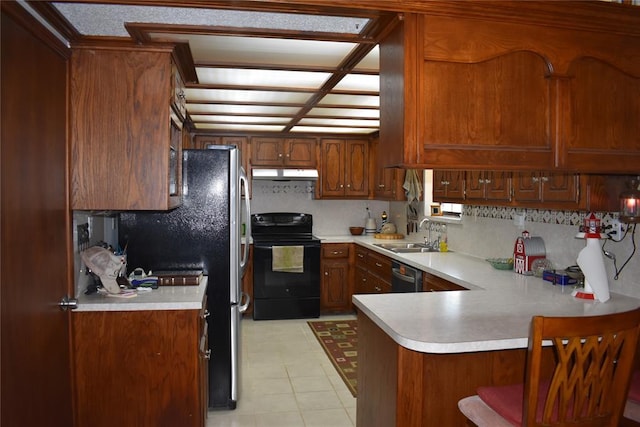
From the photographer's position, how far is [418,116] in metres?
1.85

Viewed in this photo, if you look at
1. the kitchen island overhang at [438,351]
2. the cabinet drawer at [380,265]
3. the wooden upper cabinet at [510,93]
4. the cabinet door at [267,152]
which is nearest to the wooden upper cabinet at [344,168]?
the cabinet door at [267,152]

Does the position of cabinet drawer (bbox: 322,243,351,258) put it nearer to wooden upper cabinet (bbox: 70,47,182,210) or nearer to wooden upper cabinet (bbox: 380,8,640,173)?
wooden upper cabinet (bbox: 70,47,182,210)

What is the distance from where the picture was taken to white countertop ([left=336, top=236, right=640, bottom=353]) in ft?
6.17

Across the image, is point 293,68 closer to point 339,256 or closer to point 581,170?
point 581,170

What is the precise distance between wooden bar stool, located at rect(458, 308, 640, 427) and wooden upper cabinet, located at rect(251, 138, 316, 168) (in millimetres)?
4657

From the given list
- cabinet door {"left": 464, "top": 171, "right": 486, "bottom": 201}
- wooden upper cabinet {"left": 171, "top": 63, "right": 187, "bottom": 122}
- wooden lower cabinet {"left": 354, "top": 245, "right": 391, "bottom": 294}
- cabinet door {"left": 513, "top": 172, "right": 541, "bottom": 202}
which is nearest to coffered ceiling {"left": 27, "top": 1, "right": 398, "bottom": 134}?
wooden upper cabinet {"left": 171, "top": 63, "right": 187, "bottom": 122}

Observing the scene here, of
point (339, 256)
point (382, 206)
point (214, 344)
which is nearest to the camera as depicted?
point (214, 344)

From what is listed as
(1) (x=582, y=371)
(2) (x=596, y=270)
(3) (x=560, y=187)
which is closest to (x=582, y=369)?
(1) (x=582, y=371)

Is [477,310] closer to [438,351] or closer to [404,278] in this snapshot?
[438,351]

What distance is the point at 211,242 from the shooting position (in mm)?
3307

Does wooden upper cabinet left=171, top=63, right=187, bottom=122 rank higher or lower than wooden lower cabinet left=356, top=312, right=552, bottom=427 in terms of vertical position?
higher

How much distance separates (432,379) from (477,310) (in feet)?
1.50

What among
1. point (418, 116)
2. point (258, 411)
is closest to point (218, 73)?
point (418, 116)

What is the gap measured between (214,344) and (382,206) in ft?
12.6
